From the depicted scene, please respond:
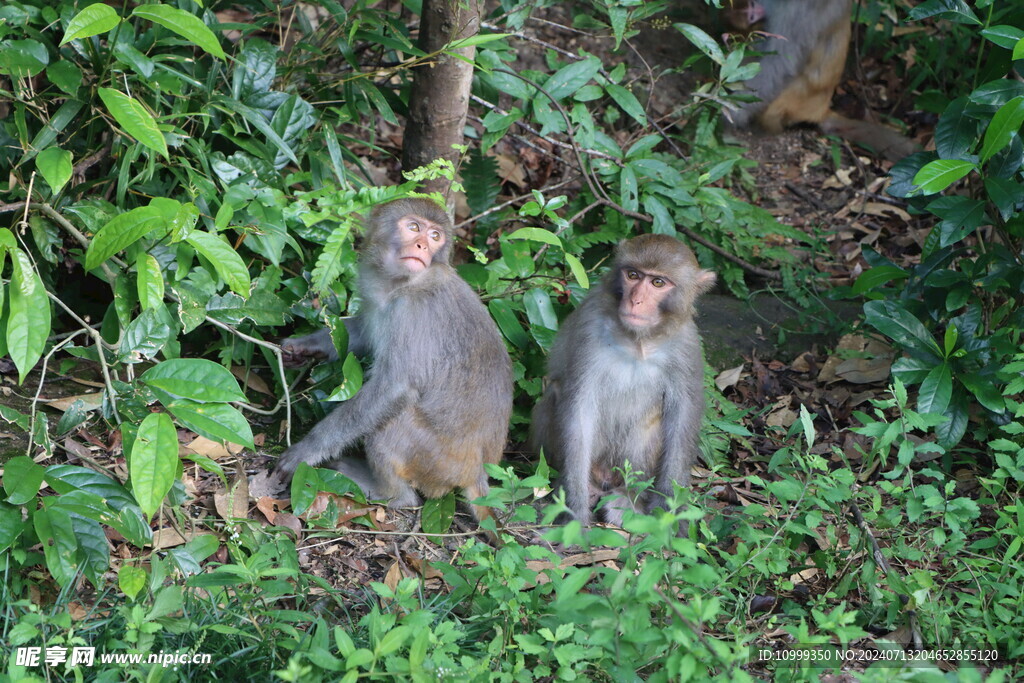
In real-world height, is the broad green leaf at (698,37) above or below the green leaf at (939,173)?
above

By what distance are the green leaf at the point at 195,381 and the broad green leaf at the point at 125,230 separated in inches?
21.5

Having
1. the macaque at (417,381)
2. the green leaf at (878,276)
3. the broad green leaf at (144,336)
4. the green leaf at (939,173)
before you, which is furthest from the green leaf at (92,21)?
the green leaf at (878,276)

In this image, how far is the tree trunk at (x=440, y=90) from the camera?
219 inches

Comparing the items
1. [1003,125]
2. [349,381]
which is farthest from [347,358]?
[1003,125]

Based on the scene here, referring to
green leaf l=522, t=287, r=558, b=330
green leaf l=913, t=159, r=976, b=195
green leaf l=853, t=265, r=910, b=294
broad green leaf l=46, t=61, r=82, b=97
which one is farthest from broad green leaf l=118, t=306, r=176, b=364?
green leaf l=853, t=265, r=910, b=294

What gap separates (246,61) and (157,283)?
202 cm

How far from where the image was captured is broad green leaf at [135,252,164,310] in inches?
164

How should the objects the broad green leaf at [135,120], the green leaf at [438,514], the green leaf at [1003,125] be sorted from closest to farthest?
the broad green leaf at [135,120], the green leaf at [1003,125], the green leaf at [438,514]

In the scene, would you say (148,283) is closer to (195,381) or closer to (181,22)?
(195,381)

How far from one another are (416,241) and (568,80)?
1.93 meters

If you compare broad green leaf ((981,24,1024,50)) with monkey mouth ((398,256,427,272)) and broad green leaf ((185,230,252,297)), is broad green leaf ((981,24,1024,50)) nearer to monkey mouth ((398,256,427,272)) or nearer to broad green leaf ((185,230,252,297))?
monkey mouth ((398,256,427,272))

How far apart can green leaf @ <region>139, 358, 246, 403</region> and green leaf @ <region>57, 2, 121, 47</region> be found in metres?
1.30

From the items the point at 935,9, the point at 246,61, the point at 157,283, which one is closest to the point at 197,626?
the point at 157,283

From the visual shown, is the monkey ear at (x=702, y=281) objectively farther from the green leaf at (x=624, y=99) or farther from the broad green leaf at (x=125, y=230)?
the broad green leaf at (x=125, y=230)
